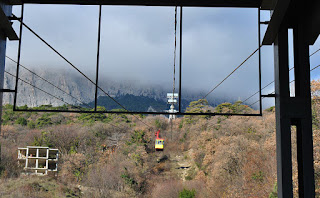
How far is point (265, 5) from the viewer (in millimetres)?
2770

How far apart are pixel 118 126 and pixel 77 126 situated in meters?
2.94

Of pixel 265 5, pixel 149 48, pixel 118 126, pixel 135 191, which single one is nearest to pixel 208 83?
pixel 149 48

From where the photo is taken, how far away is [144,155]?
67.3ft

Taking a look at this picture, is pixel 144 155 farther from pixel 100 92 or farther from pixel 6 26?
pixel 100 92

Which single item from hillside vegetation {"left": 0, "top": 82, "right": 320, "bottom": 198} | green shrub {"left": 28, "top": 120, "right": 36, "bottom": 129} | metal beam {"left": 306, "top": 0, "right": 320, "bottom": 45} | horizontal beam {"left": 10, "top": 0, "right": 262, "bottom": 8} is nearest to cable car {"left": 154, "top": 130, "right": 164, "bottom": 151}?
hillside vegetation {"left": 0, "top": 82, "right": 320, "bottom": 198}

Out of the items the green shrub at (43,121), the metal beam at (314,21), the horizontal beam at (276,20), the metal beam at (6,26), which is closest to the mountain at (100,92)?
the green shrub at (43,121)

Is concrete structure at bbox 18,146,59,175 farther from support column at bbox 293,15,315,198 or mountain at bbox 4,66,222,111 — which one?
support column at bbox 293,15,315,198

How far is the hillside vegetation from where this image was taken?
14.9m

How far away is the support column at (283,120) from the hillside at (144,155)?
34.7ft

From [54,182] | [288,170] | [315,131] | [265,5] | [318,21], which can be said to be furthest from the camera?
[54,182]

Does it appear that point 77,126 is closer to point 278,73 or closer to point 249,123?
point 249,123

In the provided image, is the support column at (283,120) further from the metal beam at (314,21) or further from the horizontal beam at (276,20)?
the metal beam at (314,21)

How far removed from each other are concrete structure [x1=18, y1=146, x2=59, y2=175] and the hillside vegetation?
0.48 meters

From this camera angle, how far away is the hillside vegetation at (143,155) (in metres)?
14.9
